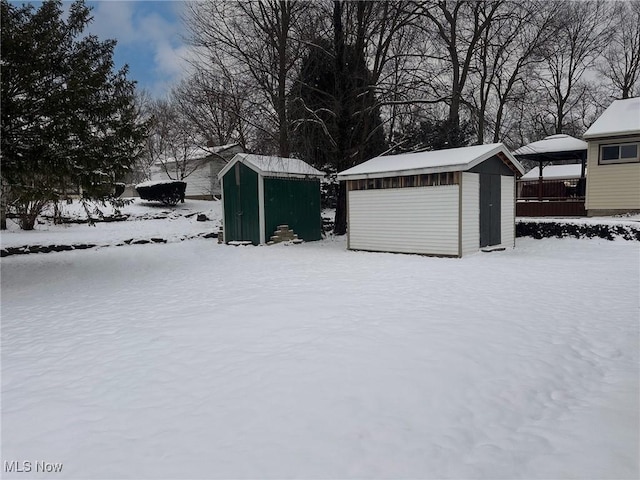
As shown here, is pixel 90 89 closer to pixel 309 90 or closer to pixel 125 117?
pixel 125 117

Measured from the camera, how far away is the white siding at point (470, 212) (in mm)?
10773

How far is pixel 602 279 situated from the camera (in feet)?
25.3

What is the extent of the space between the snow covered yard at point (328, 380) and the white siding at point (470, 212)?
3.51 m

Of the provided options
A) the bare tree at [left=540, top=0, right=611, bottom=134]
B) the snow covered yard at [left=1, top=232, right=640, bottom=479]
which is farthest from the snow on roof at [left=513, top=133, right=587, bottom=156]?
the snow covered yard at [left=1, top=232, right=640, bottom=479]

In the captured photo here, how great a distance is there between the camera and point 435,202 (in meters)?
11.0

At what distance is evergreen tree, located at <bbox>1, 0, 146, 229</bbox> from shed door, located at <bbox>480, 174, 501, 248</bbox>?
891 cm

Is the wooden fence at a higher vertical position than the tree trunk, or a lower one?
lower

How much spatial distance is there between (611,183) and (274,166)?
13216mm

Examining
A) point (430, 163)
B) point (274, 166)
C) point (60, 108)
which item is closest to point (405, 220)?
point (430, 163)

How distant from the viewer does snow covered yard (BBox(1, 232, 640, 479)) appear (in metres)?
2.51

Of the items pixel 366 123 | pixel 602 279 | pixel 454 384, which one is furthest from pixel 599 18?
pixel 454 384

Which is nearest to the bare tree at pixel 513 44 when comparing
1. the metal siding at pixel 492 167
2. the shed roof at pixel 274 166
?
the metal siding at pixel 492 167

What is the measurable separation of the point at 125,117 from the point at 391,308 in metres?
7.13

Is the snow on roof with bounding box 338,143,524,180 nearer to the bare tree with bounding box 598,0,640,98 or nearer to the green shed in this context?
the green shed
